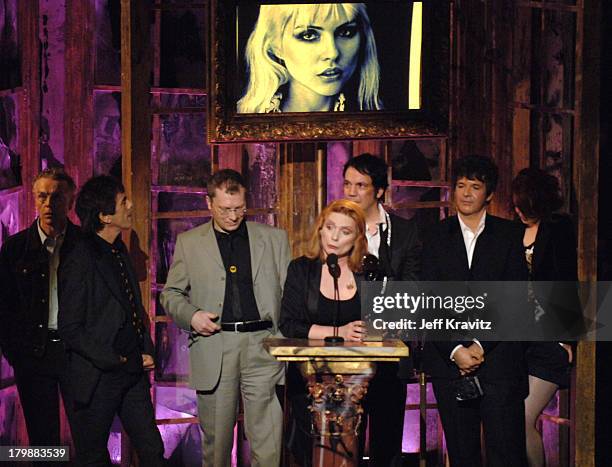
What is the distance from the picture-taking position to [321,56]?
6.54 m

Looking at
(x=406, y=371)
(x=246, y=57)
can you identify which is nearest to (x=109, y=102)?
(x=246, y=57)

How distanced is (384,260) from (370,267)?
0.39 m

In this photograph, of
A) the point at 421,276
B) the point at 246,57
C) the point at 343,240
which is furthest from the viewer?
the point at 246,57

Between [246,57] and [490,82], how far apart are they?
1.39 meters

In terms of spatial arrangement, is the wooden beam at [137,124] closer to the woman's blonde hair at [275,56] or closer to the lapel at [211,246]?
the woman's blonde hair at [275,56]

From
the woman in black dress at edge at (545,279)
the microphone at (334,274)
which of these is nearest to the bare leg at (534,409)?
the woman in black dress at edge at (545,279)

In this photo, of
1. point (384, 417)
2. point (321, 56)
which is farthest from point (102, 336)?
point (321, 56)

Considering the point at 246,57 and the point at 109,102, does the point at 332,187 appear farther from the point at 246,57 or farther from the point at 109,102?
the point at 109,102

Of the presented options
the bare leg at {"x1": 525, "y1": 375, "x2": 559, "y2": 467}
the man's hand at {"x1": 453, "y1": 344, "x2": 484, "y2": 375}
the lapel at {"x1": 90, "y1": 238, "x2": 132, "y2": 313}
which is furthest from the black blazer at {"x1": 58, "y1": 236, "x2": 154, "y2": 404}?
the bare leg at {"x1": 525, "y1": 375, "x2": 559, "y2": 467}

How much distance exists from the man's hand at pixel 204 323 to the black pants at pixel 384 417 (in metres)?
0.81

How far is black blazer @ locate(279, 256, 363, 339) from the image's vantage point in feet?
17.5

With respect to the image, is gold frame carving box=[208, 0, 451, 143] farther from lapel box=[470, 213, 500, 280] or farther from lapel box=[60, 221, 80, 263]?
lapel box=[470, 213, 500, 280]

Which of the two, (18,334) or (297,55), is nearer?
(18,334)

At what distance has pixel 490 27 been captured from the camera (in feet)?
21.8
